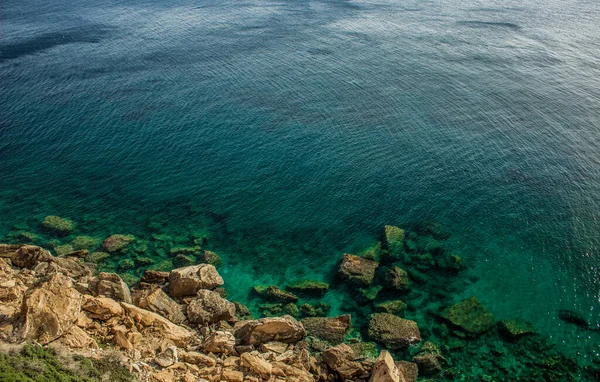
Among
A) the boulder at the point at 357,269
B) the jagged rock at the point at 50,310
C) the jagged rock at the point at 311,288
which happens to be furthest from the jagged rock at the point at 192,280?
the boulder at the point at 357,269

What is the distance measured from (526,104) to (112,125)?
64.2m

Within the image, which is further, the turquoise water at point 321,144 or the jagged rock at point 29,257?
the turquoise water at point 321,144

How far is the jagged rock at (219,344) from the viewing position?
30.5 metres

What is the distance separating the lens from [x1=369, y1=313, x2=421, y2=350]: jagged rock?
34375mm

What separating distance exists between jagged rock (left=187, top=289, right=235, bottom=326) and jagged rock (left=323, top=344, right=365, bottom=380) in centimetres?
868

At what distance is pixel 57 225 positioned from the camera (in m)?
46.1

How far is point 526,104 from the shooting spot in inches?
2790

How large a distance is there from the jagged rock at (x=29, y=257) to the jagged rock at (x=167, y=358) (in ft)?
54.3

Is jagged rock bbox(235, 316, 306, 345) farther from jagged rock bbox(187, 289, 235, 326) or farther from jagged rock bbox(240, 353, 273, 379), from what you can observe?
jagged rock bbox(240, 353, 273, 379)

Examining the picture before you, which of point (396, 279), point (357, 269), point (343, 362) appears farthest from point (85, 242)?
point (396, 279)

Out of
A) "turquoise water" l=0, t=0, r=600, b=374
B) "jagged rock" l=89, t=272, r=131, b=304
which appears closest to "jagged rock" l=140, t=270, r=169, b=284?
"jagged rock" l=89, t=272, r=131, b=304

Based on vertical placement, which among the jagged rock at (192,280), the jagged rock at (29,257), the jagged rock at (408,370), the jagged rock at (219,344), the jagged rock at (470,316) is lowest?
the jagged rock at (470,316)

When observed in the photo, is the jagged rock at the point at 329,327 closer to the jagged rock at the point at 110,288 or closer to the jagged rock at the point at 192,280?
the jagged rock at the point at 192,280

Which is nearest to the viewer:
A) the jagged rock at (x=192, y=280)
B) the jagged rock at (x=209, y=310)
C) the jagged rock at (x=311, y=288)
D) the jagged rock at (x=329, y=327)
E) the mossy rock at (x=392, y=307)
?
the jagged rock at (x=209, y=310)
